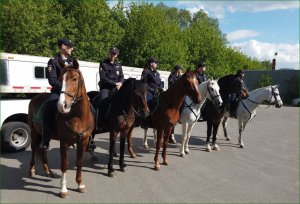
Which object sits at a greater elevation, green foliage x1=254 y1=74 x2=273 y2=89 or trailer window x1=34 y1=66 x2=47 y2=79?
trailer window x1=34 y1=66 x2=47 y2=79

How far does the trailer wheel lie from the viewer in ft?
27.3

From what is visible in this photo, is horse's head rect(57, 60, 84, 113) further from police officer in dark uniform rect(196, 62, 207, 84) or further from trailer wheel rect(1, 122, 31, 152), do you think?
police officer in dark uniform rect(196, 62, 207, 84)

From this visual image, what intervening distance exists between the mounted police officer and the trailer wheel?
6.55 m

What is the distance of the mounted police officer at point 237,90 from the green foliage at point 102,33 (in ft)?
50.7

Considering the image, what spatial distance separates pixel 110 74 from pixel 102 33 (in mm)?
21037

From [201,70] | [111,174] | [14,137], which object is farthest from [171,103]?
[14,137]

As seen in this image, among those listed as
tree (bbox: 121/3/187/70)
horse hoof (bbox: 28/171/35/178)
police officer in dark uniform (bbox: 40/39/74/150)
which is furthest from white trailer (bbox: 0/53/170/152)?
tree (bbox: 121/3/187/70)

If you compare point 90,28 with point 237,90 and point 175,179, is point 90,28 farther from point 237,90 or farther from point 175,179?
point 175,179

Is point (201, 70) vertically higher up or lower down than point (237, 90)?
higher up

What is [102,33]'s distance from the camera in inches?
1069

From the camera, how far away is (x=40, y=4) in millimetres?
22672

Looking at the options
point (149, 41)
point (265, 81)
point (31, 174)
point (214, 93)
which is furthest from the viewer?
point (265, 81)

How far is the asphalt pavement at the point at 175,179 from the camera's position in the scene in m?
5.50

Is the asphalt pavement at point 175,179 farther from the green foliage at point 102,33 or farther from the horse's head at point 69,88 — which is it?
the green foliage at point 102,33
